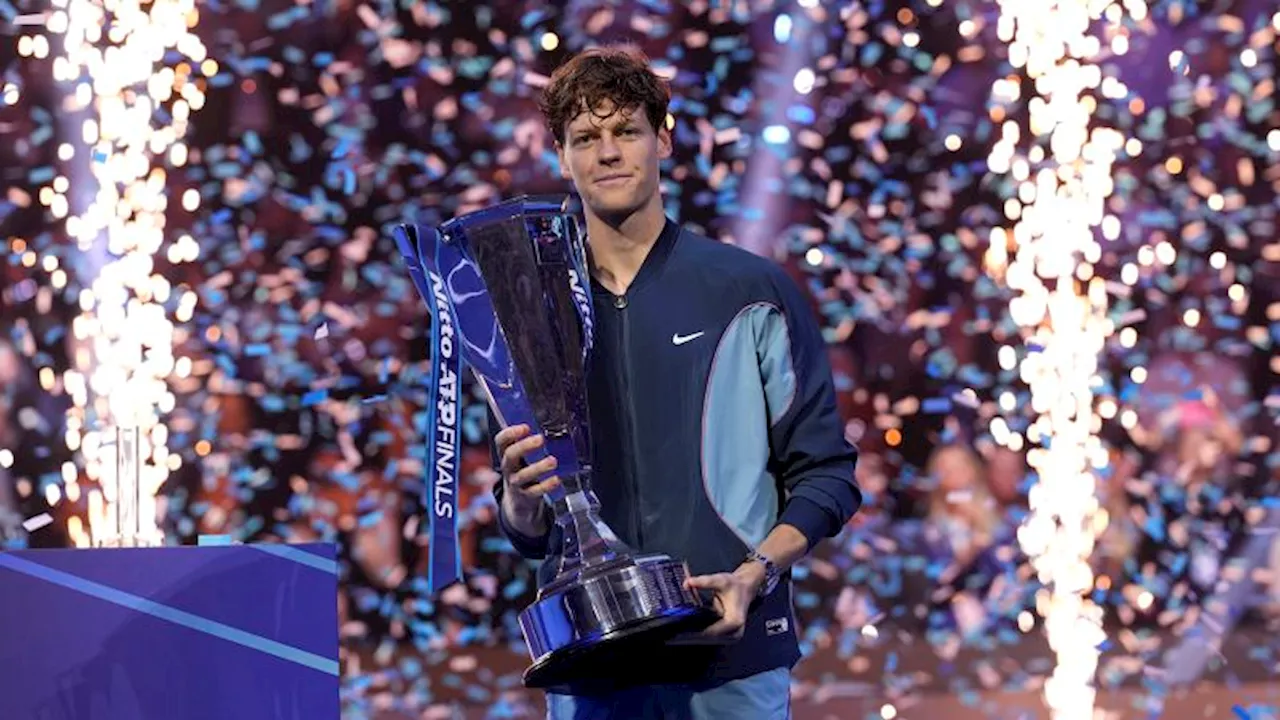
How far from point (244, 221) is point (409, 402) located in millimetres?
571

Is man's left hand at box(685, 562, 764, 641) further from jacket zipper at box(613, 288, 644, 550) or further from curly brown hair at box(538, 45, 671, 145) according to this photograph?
curly brown hair at box(538, 45, 671, 145)

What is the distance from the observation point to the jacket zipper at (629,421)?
5.88ft

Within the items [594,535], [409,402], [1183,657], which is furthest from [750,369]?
[1183,657]

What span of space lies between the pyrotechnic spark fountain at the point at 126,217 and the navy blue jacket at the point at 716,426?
2632 millimetres

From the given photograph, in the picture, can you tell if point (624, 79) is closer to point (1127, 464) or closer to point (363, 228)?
point (363, 228)

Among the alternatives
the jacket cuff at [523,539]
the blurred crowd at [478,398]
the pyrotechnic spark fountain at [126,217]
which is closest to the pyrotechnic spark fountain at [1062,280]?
the blurred crowd at [478,398]

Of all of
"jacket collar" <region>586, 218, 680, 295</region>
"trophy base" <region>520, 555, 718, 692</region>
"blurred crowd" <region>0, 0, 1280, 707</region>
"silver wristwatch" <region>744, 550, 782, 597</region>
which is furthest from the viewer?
"blurred crowd" <region>0, 0, 1280, 707</region>

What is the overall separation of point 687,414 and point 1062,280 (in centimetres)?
267

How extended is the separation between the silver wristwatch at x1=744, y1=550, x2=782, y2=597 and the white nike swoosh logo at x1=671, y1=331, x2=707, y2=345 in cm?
22

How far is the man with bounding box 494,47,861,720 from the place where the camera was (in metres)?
1.75

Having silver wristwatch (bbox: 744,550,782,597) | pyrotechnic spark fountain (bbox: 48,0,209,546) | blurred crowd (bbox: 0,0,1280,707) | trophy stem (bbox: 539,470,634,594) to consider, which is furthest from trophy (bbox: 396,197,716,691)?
pyrotechnic spark fountain (bbox: 48,0,209,546)

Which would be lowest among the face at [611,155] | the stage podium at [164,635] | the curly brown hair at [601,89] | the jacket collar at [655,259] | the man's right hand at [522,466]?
the stage podium at [164,635]

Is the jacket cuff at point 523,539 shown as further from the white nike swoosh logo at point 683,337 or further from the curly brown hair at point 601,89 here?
the curly brown hair at point 601,89

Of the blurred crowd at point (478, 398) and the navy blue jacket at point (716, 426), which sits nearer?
the navy blue jacket at point (716, 426)
